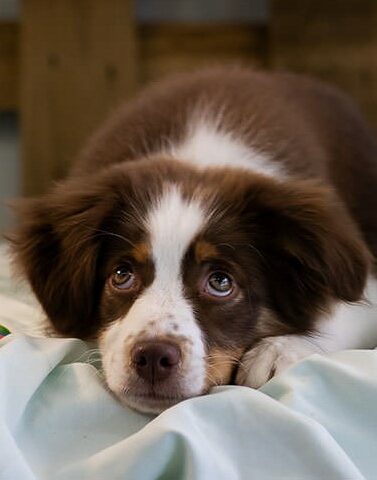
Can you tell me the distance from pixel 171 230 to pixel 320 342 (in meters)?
0.44

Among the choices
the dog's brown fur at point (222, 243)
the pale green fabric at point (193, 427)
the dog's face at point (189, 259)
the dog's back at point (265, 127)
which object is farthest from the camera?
the dog's back at point (265, 127)

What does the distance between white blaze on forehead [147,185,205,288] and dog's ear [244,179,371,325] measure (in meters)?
0.14

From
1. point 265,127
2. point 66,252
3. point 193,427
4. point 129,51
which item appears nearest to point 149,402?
point 193,427

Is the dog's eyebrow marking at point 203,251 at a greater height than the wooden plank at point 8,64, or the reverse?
the dog's eyebrow marking at point 203,251

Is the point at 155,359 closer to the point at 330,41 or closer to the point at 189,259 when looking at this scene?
the point at 189,259

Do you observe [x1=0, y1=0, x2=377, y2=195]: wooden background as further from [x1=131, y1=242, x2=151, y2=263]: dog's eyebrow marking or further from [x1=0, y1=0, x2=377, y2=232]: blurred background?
[x1=131, y1=242, x2=151, y2=263]: dog's eyebrow marking

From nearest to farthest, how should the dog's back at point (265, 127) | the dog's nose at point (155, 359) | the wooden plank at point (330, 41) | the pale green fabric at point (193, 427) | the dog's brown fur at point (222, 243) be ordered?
the pale green fabric at point (193, 427)
the dog's nose at point (155, 359)
the dog's brown fur at point (222, 243)
the dog's back at point (265, 127)
the wooden plank at point (330, 41)

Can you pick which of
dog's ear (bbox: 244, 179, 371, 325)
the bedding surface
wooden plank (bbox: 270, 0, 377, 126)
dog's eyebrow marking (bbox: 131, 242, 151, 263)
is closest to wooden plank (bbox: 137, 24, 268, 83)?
wooden plank (bbox: 270, 0, 377, 126)

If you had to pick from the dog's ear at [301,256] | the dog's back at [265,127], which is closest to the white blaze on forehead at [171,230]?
the dog's ear at [301,256]

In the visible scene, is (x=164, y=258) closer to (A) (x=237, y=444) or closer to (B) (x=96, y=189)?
(B) (x=96, y=189)

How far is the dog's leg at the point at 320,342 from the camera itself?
1.75m

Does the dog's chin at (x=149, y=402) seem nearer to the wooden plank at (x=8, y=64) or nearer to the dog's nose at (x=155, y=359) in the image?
the dog's nose at (x=155, y=359)

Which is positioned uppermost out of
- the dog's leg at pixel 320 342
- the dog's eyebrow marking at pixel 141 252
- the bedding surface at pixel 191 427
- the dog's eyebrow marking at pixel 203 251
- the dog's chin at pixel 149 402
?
the dog's eyebrow marking at pixel 203 251

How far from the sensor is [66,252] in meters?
1.96
